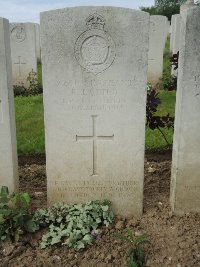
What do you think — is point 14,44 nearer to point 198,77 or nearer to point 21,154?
point 21,154

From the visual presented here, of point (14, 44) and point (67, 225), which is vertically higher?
point (14, 44)

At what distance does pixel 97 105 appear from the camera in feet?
11.3

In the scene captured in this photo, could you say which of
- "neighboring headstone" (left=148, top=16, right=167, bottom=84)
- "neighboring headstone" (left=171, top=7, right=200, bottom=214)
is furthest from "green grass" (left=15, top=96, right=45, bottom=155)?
"neighboring headstone" (left=148, top=16, right=167, bottom=84)

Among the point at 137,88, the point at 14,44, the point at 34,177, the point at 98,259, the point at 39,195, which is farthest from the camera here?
the point at 14,44

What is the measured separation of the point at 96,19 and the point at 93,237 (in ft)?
6.36

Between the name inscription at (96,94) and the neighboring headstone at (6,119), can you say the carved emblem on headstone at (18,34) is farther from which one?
the name inscription at (96,94)

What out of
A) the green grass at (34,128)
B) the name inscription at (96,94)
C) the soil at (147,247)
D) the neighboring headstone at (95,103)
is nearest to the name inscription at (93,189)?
the neighboring headstone at (95,103)

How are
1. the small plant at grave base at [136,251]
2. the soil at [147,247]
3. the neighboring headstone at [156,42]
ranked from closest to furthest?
the small plant at grave base at [136,251], the soil at [147,247], the neighboring headstone at [156,42]

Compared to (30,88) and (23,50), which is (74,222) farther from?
(23,50)

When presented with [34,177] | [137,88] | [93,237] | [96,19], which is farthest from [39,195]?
[96,19]

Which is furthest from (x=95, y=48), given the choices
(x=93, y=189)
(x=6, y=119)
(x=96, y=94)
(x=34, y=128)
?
(x=34, y=128)

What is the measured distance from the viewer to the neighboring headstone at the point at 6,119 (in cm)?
326

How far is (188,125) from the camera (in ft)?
11.5

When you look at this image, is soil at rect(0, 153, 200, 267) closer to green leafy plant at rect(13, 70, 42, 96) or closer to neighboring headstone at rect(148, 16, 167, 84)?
green leafy plant at rect(13, 70, 42, 96)
